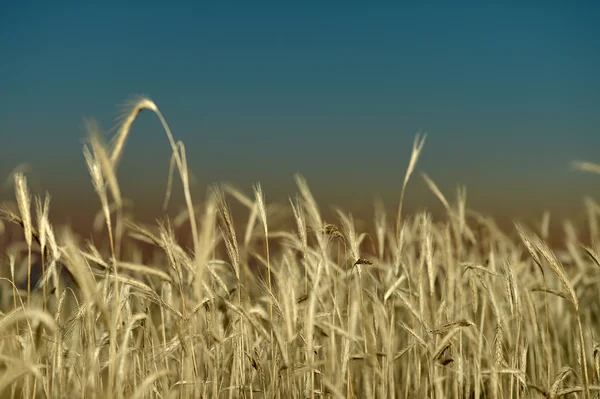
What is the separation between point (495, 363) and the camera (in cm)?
256

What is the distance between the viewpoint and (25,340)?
299cm

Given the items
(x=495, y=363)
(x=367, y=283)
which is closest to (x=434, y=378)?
(x=495, y=363)

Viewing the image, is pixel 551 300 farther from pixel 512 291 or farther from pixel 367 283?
pixel 512 291

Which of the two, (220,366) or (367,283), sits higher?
(367,283)

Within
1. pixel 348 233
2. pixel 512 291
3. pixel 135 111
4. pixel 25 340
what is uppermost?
pixel 135 111

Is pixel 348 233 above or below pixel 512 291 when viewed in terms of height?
above

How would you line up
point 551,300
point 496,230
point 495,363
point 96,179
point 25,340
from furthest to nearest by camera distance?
1. point 551,300
2. point 496,230
3. point 25,340
4. point 495,363
5. point 96,179

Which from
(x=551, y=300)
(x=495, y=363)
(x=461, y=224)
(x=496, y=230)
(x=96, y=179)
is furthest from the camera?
(x=551, y=300)

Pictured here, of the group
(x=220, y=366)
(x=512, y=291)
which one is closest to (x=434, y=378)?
(x=512, y=291)

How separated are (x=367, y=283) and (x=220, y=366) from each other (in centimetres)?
239

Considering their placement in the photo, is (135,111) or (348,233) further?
(348,233)

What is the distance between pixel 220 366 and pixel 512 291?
4.28 feet

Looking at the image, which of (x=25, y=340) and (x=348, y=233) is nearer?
(x=348, y=233)

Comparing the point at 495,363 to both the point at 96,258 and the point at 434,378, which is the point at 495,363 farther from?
the point at 96,258
